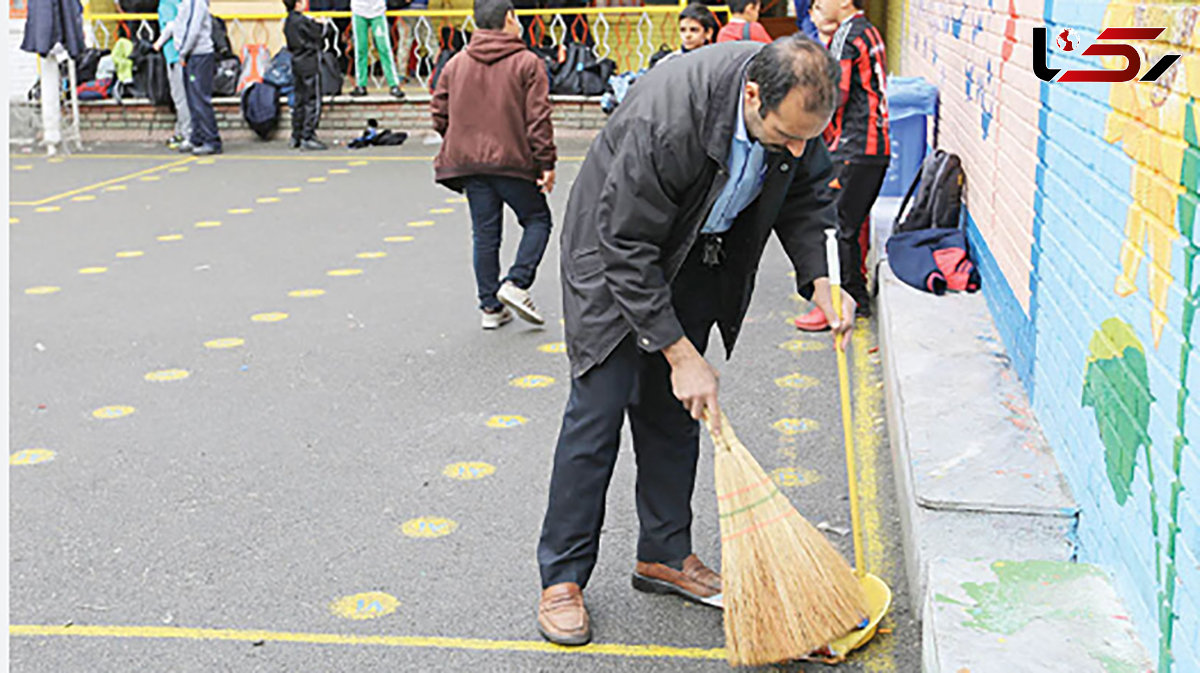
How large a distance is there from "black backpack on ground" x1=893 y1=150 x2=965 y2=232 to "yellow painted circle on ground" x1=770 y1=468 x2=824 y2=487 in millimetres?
2471

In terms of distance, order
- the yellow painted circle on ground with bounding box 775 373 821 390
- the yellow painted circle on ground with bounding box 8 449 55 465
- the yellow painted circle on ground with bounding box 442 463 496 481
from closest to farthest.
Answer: the yellow painted circle on ground with bounding box 442 463 496 481 → the yellow painted circle on ground with bounding box 8 449 55 465 → the yellow painted circle on ground with bounding box 775 373 821 390

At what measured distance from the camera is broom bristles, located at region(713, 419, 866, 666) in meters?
3.43

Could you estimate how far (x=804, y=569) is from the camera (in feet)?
11.3

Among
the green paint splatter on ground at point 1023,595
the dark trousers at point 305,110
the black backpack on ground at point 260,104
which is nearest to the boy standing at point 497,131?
the green paint splatter on ground at point 1023,595

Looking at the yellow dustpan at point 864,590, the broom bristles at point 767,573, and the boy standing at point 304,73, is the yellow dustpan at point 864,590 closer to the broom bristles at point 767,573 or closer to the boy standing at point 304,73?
the broom bristles at point 767,573

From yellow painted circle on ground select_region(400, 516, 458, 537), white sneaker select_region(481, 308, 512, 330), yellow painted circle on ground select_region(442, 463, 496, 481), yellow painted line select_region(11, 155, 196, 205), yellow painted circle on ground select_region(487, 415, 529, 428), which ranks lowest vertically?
yellow painted circle on ground select_region(400, 516, 458, 537)

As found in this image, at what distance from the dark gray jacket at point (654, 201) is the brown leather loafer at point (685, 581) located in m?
0.71

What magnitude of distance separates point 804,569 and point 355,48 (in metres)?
14.1

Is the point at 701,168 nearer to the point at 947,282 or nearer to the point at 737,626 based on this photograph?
the point at 737,626

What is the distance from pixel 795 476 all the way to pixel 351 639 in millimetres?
1805

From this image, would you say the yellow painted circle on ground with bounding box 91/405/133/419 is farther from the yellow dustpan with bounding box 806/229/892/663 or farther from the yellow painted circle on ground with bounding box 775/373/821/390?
the yellow dustpan with bounding box 806/229/892/663

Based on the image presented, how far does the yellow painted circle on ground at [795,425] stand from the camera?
542 centimetres

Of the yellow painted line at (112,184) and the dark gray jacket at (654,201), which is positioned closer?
the dark gray jacket at (654,201)

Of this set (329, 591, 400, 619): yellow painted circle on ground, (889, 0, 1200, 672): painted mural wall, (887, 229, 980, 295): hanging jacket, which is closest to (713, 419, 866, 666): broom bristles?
(889, 0, 1200, 672): painted mural wall
